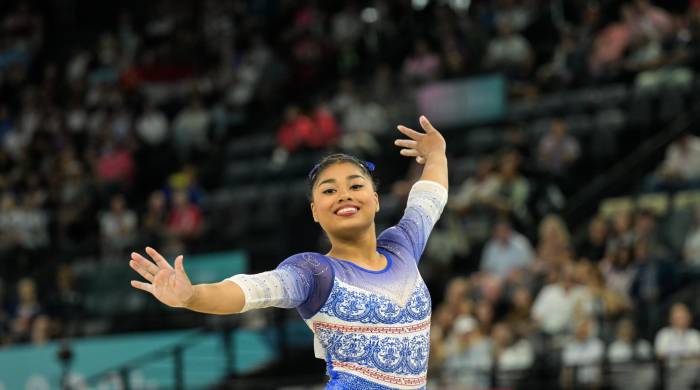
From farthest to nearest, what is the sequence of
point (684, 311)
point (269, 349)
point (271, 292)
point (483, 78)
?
1. point (483, 78)
2. point (269, 349)
3. point (684, 311)
4. point (271, 292)

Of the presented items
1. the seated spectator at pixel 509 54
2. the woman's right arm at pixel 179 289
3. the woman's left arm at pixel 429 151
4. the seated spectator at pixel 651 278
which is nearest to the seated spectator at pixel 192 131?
the seated spectator at pixel 509 54

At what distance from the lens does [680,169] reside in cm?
1226

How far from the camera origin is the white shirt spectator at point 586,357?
33.3ft

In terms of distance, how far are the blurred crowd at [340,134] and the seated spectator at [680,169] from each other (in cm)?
2

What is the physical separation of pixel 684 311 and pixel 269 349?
5214 mm

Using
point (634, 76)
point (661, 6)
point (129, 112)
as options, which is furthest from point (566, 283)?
point (129, 112)

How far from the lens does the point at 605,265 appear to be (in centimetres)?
1127

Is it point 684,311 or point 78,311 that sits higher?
point 78,311

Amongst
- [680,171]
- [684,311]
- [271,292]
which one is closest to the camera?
[271,292]

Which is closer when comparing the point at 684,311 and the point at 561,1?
the point at 684,311

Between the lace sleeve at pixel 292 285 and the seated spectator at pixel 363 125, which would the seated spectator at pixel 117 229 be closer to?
the seated spectator at pixel 363 125

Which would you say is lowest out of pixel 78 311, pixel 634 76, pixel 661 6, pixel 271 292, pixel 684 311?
pixel 271 292

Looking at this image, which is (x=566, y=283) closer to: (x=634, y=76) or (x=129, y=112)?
(x=634, y=76)

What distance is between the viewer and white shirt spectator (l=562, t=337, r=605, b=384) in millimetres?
10148
